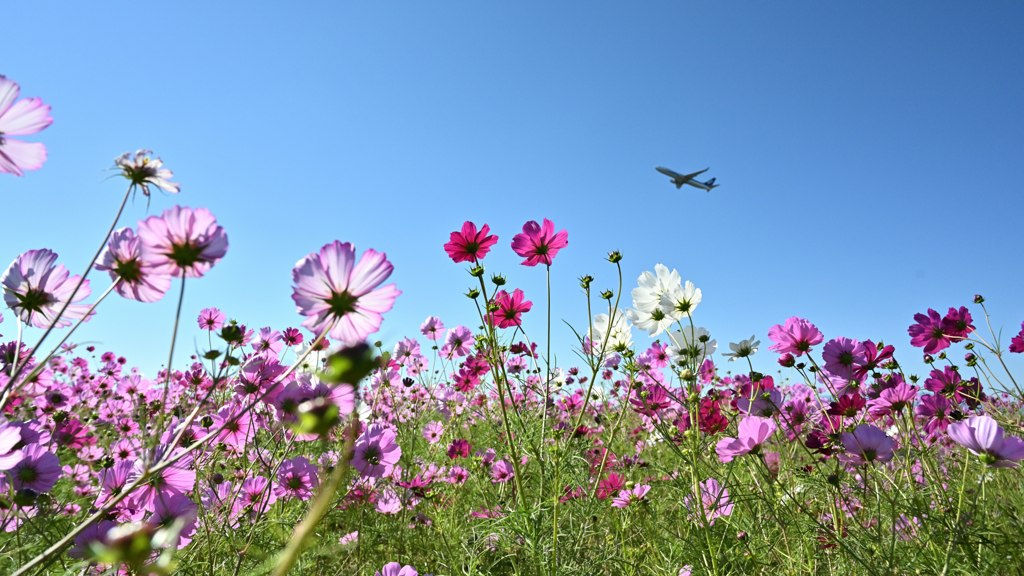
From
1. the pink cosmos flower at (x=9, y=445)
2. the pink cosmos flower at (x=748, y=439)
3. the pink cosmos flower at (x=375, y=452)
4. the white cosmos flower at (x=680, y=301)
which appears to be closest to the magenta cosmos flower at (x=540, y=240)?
the white cosmos flower at (x=680, y=301)

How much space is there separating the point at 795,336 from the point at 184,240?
1.46 metres

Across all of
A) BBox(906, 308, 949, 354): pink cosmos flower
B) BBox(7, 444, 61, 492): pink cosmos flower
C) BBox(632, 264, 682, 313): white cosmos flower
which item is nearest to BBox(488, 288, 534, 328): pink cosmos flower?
BBox(632, 264, 682, 313): white cosmos flower

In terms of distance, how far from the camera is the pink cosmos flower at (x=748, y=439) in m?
1.00

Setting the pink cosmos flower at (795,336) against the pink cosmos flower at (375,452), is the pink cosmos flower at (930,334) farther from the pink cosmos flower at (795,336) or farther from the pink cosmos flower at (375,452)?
the pink cosmos flower at (375,452)

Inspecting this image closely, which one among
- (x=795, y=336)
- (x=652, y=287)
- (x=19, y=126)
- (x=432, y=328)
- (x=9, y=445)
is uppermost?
(x=432, y=328)

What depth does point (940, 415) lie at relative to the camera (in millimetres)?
1658

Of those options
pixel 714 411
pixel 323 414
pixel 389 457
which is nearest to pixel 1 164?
pixel 323 414

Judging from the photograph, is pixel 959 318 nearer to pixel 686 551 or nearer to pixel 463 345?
pixel 686 551

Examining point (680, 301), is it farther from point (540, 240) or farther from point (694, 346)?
point (540, 240)

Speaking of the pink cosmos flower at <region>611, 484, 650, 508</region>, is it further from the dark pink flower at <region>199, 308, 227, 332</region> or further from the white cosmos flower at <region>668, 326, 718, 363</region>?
the dark pink flower at <region>199, 308, 227, 332</region>

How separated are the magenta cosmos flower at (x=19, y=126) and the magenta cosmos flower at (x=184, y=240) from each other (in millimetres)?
186

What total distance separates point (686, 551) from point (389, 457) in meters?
0.90

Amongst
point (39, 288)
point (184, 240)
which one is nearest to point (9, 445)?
point (39, 288)

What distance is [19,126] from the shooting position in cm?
60
